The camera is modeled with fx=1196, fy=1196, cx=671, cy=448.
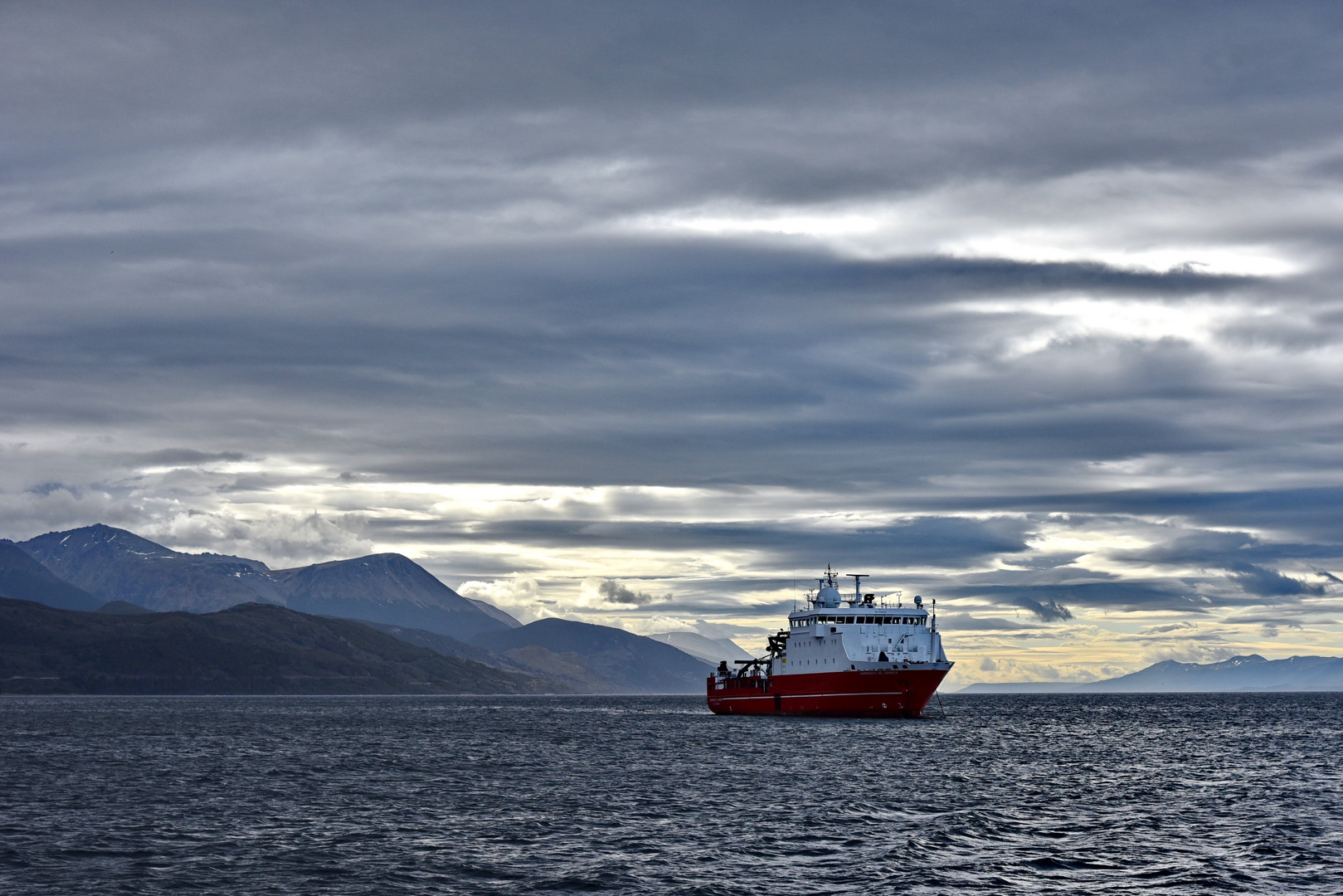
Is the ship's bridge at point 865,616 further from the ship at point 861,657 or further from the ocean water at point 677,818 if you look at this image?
the ocean water at point 677,818

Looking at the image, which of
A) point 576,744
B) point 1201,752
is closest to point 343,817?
point 576,744

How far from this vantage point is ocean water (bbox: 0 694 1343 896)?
43.2 metres

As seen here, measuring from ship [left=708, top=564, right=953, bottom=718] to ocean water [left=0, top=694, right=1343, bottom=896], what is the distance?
70.7ft

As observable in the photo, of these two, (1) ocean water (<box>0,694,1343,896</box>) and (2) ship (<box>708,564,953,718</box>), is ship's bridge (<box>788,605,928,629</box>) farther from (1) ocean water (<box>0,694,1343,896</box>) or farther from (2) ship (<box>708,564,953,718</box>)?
(1) ocean water (<box>0,694,1343,896</box>)

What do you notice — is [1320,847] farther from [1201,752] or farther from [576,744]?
[576,744]

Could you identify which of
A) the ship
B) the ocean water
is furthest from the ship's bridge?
the ocean water

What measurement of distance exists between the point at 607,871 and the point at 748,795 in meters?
24.7

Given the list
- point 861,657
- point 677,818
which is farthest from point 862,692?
point 677,818

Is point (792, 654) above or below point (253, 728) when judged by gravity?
above

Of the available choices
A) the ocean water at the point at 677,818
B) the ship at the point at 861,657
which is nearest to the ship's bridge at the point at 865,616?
the ship at the point at 861,657

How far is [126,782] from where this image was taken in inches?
2980

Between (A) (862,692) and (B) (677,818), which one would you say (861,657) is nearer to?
(A) (862,692)

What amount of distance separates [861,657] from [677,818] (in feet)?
263

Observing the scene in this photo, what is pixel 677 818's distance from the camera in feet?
193
